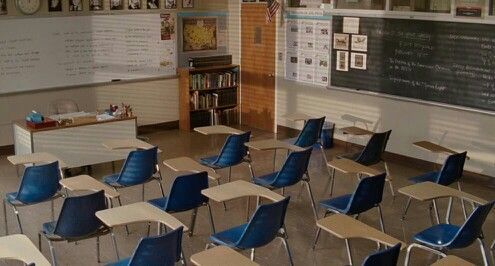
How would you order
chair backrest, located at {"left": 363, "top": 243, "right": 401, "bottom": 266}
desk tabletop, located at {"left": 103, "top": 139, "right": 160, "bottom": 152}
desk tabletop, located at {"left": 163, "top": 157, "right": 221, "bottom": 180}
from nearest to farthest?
chair backrest, located at {"left": 363, "top": 243, "right": 401, "bottom": 266} → desk tabletop, located at {"left": 163, "top": 157, "right": 221, "bottom": 180} → desk tabletop, located at {"left": 103, "top": 139, "right": 160, "bottom": 152}

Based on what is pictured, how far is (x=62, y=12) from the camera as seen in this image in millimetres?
10352

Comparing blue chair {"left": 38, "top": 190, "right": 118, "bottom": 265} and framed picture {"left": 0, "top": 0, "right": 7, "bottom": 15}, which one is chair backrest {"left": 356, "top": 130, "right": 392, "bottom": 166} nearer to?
blue chair {"left": 38, "top": 190, "right": 118, "bottom": 265}

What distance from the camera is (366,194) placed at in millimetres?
6184

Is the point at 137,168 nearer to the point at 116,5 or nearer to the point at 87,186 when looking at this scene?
the point at 87,186

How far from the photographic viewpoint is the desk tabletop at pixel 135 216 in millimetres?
5068

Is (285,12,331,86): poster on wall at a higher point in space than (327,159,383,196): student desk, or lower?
higher

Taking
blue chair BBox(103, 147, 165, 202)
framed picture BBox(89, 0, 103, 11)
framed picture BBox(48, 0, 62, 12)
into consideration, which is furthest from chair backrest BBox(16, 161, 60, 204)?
framed picture BBox(89, 0, 103, 11)

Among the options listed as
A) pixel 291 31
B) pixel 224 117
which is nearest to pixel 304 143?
pixel 291 31

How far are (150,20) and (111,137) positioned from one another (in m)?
2.99

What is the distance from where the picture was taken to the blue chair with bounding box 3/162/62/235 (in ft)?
20.9

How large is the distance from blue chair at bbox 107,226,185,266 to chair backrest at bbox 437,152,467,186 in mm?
3160

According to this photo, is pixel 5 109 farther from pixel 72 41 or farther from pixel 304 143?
pixel 304 143

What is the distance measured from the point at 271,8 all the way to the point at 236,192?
6.19m

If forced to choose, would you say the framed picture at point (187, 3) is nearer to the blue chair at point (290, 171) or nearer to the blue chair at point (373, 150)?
the blue chair at point (373, 150)
